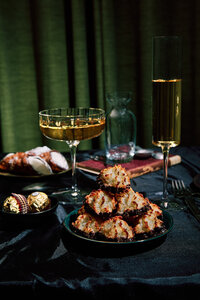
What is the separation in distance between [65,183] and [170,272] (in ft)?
1.96

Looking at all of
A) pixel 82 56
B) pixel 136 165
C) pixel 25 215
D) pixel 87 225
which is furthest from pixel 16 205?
pixel 82 56

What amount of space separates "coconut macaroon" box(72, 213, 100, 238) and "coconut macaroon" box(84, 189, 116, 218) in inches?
0.6

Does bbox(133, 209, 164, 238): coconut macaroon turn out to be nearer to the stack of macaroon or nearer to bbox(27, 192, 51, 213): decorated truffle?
the stack of macaroon

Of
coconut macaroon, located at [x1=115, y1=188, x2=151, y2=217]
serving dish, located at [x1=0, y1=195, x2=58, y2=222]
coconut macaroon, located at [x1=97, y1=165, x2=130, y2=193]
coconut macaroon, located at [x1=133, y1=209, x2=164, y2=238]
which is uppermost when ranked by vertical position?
coconut macaroon, located at [x1=97, y1=165, x2=130, y2=193]

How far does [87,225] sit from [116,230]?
0.06m

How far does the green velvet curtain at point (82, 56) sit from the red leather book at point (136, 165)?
1.29 m

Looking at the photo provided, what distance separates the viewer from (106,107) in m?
2.63

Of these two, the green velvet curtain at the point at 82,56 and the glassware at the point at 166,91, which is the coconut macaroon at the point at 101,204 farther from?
the green velvet curtain at the point at 82,56

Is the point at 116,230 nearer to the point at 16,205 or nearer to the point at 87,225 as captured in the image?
the point at 87,225

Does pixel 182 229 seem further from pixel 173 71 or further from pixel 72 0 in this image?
pixel 72 0

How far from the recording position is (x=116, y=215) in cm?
73

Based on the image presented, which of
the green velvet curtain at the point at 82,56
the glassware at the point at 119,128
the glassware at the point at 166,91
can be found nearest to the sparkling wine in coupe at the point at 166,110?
the glassware at the point at 166,91

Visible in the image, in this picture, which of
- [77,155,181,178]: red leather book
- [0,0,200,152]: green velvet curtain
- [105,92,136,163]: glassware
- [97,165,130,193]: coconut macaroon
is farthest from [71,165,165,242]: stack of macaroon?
[0,0,200,152]: green velvet curtain

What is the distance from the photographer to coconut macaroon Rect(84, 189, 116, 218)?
2.35ft
